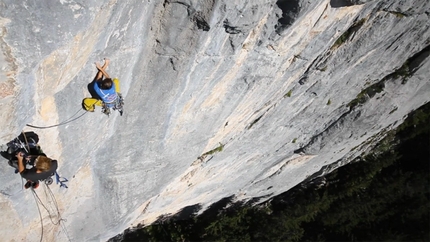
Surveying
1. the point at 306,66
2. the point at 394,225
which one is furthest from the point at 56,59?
the point at 394,225

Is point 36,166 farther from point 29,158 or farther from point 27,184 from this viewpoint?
point 27,184

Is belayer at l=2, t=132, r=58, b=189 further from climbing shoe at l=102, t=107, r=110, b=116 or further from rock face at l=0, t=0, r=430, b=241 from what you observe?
climbing shoe at l=102, t=107, r=110, b=116

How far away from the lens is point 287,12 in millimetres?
5949

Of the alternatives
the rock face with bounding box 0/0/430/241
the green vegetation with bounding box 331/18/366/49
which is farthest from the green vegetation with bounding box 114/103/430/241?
the green vegetation with bounding box 331/18/366/49

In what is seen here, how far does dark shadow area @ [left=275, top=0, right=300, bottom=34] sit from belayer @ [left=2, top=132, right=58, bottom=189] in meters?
3.95

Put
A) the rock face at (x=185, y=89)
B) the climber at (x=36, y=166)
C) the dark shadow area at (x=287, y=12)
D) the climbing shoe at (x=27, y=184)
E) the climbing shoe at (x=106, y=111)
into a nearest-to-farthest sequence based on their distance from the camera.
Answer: the rock face at (x=185, y=89) → the dark shadow area at (x=287, y=12) → the climber at (x=36, y=166) → the climbing shoe at (x=106, y=111) → the climbing shoe at (x=27, y=184)

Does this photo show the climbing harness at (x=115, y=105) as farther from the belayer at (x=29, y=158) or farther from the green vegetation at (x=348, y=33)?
the green vegetation at (x=348, y=33)

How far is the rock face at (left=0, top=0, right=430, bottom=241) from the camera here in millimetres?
4887

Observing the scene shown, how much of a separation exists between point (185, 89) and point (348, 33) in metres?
3.36

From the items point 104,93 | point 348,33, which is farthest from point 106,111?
point 348,33

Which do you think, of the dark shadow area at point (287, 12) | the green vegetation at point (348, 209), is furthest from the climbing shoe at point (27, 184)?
the green vegetation at point (348, 209)

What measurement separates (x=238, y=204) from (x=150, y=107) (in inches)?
378

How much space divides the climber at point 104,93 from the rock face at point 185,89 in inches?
5.1

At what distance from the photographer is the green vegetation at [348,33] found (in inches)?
295
